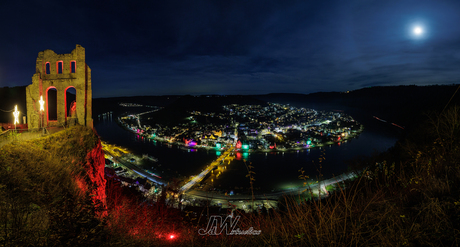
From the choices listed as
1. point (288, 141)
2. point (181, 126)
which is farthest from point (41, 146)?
point (181, 126)

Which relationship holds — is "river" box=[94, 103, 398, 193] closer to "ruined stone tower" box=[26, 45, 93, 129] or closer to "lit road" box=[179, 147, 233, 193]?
"lit road" box=[179, 147, 233, 193]

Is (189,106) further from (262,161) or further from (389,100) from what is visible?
(389,100)

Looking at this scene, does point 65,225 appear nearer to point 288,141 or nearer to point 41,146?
point 41,146

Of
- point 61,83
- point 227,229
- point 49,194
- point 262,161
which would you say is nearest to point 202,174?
point 262,161

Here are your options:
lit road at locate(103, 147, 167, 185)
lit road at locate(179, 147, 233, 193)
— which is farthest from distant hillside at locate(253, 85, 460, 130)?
lit road at locate(103, 147, 167, 185)

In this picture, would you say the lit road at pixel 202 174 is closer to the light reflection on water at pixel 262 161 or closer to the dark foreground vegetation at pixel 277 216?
the light reflection on water at pixel 262 161

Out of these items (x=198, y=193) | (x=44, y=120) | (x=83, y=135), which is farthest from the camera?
(x=198, y=193)

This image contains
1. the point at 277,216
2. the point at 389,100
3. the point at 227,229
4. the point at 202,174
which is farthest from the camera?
the point at 389,100

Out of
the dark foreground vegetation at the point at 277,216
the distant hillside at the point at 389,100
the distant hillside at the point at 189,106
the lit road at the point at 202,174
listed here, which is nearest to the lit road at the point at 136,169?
the lit road at the point at 202,174
